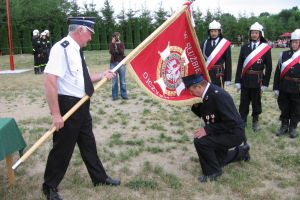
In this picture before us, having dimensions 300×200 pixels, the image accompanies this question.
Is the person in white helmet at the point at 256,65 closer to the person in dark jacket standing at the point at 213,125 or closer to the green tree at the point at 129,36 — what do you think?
the person in dark jacket standing at the point at 213,125

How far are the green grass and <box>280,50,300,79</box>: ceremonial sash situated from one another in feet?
3.63

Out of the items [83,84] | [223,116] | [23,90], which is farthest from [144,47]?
[23,90]

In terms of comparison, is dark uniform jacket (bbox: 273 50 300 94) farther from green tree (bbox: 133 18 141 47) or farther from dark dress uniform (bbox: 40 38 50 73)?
green tree (bbox: 133 18 141 47)

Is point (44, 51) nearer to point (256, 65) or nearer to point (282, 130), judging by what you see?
point (256, 65)

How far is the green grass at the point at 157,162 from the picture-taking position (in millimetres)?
4473

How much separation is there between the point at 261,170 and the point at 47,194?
2665 mm

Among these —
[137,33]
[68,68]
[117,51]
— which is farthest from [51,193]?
[137,33]

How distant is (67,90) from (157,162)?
2016mm

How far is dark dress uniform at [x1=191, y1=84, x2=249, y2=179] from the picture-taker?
4617mm

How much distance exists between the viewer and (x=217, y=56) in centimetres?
692

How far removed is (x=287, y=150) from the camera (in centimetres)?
600

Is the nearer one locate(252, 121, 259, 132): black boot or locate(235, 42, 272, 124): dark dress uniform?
locate(235, 42, 272, 124): dark dress uniform

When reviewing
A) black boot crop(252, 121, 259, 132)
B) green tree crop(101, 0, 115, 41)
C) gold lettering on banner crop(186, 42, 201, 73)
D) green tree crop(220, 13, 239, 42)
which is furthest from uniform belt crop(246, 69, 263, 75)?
green tree crop(220, 13, 239, 42)

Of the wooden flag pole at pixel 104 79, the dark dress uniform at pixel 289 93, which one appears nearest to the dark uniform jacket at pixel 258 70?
the dark dress uniform at pixel 289 93
